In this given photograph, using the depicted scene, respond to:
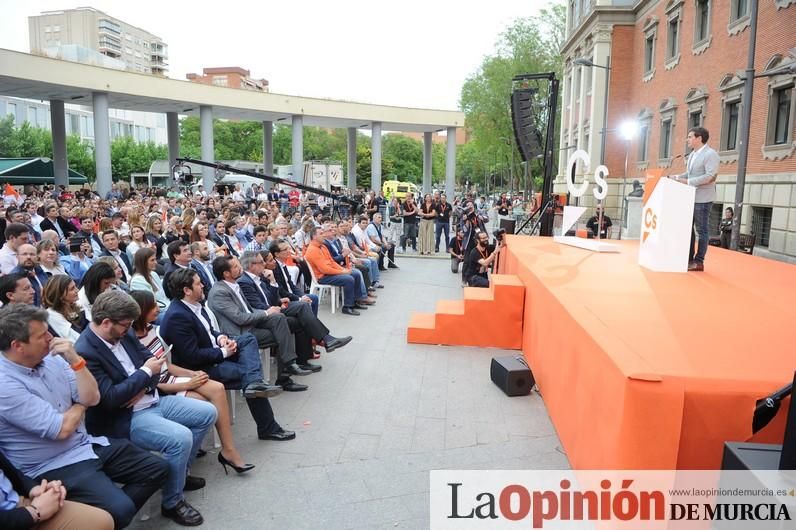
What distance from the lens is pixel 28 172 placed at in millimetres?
29375

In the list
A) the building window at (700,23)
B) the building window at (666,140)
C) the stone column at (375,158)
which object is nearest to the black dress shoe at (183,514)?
the building window at (700,23)

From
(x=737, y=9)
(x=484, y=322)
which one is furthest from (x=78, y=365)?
(x=737, y=9)

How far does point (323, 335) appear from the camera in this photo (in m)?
6.25

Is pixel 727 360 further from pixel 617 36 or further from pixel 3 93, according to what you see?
pixel 617 36

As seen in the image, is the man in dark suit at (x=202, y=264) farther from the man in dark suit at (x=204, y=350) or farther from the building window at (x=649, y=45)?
the building window at (x=649, y=45)

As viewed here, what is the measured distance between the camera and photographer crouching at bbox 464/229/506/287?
9555 mm

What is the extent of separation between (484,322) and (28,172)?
101ft

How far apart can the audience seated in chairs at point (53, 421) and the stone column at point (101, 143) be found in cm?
2141

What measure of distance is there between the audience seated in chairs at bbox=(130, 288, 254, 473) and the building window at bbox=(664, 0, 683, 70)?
2329 cm

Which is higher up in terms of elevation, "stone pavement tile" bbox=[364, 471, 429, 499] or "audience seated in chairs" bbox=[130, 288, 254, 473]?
"audience seated in chairs" bbox=[130, 288, 254, 473]

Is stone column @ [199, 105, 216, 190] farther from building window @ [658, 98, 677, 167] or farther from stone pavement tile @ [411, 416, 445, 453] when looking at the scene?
stone pavement tile @ [411, 416, 445, 453]

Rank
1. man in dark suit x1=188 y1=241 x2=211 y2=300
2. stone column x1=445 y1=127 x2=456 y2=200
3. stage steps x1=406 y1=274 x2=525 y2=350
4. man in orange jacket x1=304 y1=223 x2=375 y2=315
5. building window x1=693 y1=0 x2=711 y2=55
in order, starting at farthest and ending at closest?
1. stone column x1=445 y1=127 x2=456 y2=200
2. building window x1=693 y1=0 x2=711 y2=55
3. man in orange jacket x1=304 y1=223 x2=375 y2=315
4. stage steps x1=406 y1=274 x2=525 y2=350
5. man in dark suit x1=188 y1=241 x2=211 y2=300

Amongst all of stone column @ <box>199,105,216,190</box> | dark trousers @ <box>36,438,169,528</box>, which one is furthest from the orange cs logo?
stone column @ <box>199,105,216,190</box>

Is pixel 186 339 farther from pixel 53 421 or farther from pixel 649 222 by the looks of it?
pixel 649 222
